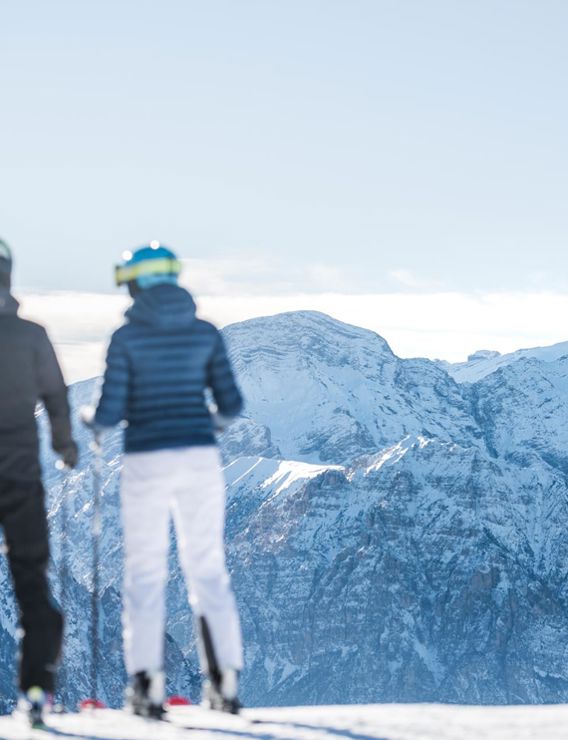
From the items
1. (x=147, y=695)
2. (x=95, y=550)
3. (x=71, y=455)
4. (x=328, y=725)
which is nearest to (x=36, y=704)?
(x=147, y=695)

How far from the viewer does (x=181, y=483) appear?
11578 mm

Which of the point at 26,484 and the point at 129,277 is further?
the point at 129,277

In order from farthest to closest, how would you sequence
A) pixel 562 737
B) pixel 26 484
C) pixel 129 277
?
pixel 129 277 < pixel 26 484 < pixel 562 737

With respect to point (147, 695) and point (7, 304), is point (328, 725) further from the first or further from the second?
point (7, 304)

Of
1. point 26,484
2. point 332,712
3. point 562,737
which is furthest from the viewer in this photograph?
point 332,712

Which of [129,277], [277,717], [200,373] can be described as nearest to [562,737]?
[277,717]

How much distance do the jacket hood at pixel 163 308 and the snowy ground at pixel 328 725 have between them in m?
3.41

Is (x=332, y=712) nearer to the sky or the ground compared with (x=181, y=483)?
nearer to the ground

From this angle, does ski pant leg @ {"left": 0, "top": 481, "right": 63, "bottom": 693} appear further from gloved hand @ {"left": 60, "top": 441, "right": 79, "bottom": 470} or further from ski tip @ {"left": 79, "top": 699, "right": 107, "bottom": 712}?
ski tip @ {"left": 79, "top": 699, "right": 107, "bottom": 712}

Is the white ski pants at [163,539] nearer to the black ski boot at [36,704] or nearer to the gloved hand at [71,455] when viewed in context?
the gloved hand at [71,455]

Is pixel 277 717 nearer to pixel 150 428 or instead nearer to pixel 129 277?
pixel 150 428

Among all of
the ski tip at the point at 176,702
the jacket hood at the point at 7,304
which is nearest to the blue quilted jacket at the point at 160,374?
the jacket hood at the point at 7,304

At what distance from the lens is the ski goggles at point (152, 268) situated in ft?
39.2

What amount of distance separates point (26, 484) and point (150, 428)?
3.72ft
